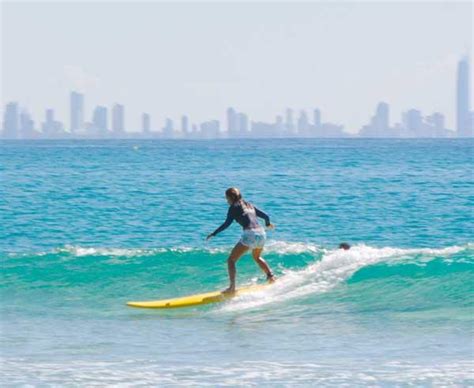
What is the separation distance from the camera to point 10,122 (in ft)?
594

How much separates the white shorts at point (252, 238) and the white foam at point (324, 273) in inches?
26.8

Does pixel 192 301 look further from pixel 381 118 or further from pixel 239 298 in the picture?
pixel 381 118

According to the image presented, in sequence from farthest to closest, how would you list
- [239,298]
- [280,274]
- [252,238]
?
[280,274] → [252,238] → [239,298]

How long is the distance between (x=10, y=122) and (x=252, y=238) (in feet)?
556

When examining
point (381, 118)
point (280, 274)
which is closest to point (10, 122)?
point (381, 118)

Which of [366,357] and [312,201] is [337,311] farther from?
[312,201]

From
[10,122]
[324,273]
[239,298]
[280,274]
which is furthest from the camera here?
[10,122]

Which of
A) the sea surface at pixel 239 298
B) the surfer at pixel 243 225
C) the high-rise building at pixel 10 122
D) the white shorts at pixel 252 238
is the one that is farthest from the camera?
the high-rise building at pixel 10 122

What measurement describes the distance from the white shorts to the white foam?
2.23 ft

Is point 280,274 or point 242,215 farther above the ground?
point 242,215

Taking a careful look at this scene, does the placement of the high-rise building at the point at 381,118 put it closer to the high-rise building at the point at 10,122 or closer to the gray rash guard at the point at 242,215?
the high-rise building at the point at 10,122

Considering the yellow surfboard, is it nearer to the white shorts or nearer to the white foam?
the white foam

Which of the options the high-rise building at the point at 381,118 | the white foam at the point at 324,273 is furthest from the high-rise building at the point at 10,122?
the white foam at the point at 324,273

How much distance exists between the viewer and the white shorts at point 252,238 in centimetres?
1583
